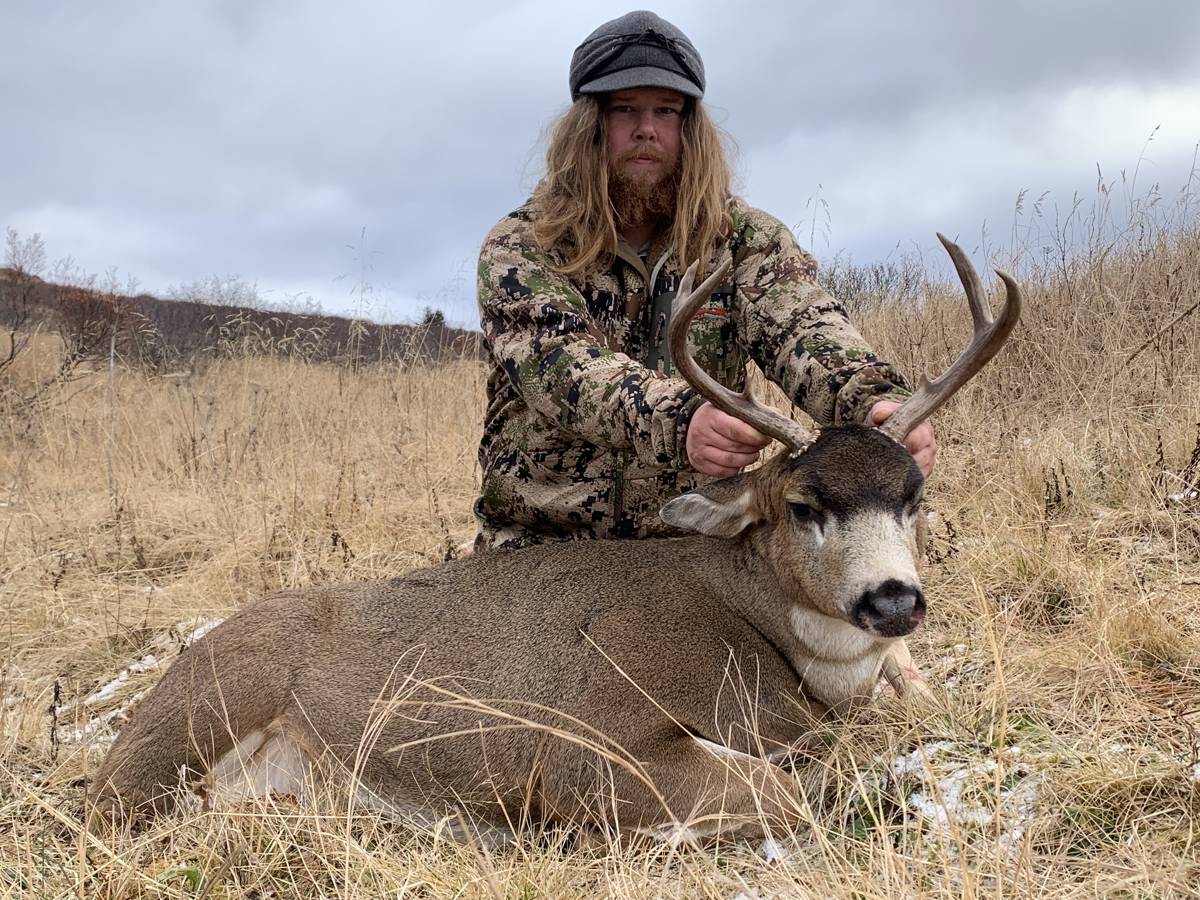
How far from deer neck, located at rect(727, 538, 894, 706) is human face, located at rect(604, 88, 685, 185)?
1972mm

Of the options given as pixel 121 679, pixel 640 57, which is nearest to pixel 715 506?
pixel 640 57

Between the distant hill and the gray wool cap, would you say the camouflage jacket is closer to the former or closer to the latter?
the gray wool cap

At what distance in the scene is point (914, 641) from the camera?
4211 mm

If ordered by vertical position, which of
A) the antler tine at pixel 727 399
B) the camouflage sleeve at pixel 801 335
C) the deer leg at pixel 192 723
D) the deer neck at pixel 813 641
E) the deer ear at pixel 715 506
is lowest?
the deer leg at pixel 192 723

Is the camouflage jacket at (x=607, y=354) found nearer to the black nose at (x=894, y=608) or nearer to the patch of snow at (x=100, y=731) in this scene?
the black nose at (x=894, y=608)

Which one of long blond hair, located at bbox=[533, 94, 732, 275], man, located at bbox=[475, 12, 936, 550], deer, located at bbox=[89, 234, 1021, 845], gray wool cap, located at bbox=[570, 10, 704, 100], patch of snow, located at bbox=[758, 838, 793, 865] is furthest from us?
long blond hair, located at bbox=[533, 94, 732, 275]

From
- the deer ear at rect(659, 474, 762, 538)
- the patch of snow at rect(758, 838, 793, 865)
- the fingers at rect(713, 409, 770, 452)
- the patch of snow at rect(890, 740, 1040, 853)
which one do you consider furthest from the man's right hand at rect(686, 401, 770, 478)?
the patch of snow at rect(758, 838, 793, 865)

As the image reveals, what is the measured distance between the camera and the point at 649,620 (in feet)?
11.2

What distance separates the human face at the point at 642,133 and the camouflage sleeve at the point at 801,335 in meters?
0.48

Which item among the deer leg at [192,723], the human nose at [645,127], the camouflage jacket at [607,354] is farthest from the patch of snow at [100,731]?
the human nose at [645,127]

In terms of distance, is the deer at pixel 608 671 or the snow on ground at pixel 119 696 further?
the snow on ground at pixel 119 696

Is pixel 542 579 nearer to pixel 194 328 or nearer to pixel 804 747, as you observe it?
pixel 804 747

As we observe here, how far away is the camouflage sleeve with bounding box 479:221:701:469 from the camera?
3.49 meters

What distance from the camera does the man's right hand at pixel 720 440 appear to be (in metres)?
3.26
